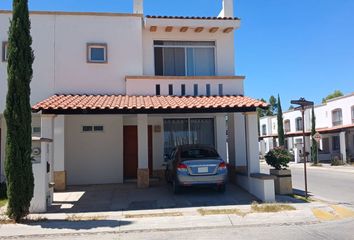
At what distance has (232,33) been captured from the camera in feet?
54.6

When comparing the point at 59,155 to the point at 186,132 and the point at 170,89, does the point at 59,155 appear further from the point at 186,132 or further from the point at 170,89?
the point at 186,132

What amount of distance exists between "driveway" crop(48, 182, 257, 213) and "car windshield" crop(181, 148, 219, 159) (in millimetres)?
1271

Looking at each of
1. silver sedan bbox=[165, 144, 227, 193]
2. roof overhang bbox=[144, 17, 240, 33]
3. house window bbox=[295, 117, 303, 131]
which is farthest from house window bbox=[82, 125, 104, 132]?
house window bbox=[295, 117, 303, 131]

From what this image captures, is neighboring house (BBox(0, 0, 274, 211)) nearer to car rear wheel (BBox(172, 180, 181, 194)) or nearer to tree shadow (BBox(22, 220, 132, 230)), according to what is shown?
car rear wheel (BBox(172, 180, 181, 194))

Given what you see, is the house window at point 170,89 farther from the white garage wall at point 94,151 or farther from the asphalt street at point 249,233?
the asphalt street at point 249,233

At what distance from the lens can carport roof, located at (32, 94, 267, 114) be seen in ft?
39.5

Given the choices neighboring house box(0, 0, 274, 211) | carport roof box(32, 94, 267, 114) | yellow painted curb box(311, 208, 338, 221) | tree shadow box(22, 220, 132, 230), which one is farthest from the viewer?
neighboring house box(0, 0, 274, 211)

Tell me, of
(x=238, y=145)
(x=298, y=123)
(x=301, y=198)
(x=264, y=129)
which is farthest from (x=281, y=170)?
(x=264, y=129)

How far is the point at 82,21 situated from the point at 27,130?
7.31 m

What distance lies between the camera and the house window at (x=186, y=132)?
55.5 ft

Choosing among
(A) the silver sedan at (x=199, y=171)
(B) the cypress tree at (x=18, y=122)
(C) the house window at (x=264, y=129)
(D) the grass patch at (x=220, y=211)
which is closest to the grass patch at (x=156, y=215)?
(D) the grass patch at (x=220, y=211)

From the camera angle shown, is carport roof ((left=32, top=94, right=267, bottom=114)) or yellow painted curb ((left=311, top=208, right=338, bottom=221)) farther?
carport roof ((left=32, top=94, right=267, bottom=114))

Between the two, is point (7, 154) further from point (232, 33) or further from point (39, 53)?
point (232, 33)

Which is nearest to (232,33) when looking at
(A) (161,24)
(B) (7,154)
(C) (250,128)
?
(A) (161,24)
